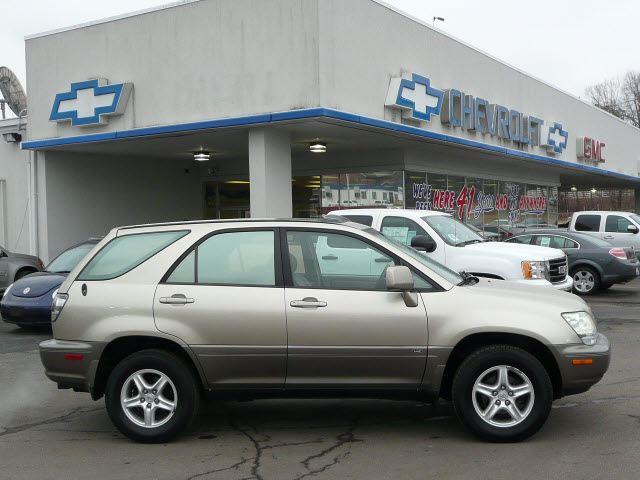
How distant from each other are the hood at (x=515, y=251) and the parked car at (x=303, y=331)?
521cm

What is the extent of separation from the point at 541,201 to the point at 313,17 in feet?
62.9

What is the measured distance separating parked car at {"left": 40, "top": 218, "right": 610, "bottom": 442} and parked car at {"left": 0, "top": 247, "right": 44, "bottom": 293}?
1054cm

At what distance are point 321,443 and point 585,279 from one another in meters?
12.2

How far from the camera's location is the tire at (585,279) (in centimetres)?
1638

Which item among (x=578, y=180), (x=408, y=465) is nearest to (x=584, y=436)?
(x=408, y=465)

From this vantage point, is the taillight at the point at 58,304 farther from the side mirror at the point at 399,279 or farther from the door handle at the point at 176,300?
the side mirror at the point at 399,279

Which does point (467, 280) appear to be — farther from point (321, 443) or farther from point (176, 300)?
point (176, 300)

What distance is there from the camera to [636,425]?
6.10m

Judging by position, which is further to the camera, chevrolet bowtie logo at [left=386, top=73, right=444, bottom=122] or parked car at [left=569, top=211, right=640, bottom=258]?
parked car at [left=569, top=211, right=640, bottom=258]

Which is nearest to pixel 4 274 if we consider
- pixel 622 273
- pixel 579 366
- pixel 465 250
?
pixel 465 250

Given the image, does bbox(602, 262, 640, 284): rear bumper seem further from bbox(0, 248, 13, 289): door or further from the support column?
bbox(0, 248, 13, 289): door

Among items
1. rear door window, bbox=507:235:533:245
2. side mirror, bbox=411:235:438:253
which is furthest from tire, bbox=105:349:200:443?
rear door window, bbox=507:235:533:245

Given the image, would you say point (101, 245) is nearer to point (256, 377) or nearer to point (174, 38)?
point (256, 377)

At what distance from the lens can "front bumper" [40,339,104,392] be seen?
5.88 metres
